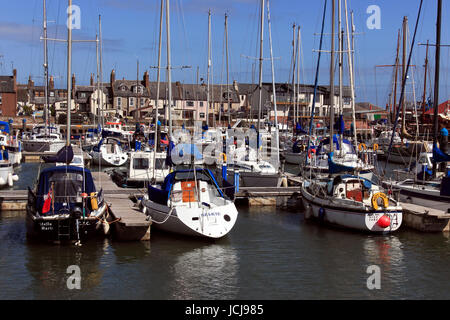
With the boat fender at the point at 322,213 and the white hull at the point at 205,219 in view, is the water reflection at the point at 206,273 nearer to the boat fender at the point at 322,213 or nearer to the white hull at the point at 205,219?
the white hull at the point at 205,219

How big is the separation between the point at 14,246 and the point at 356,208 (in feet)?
43.7

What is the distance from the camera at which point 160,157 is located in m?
35.5

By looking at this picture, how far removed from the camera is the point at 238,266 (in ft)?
66.1

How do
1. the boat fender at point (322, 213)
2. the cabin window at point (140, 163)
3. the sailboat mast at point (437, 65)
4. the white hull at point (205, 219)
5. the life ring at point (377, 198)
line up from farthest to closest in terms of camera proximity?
the cabin window at point (140, 163), the sailboat mast at point (437, 65), the boat fender at point (322, 213), the life ring at point (377, 198), the white hull at point (205, 219)

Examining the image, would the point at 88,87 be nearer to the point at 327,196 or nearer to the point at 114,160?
the point at 114,160

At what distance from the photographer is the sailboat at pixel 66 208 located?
21.2m

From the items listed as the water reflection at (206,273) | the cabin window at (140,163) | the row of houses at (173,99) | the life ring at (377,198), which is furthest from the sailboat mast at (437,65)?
the row of houses at (173,99)

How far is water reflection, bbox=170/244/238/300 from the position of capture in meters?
17.5

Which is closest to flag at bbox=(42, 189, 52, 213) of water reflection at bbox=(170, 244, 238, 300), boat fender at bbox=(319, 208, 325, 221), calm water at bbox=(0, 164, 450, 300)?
calm water at bbox=(0, 164, 450, 300)

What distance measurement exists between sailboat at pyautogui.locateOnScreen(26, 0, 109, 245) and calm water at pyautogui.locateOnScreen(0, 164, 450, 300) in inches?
24.3

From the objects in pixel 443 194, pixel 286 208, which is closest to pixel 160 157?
pixel 286 208

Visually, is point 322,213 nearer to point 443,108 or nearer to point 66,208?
point 66,208

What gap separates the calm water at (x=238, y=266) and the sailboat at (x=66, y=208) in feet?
2.02
